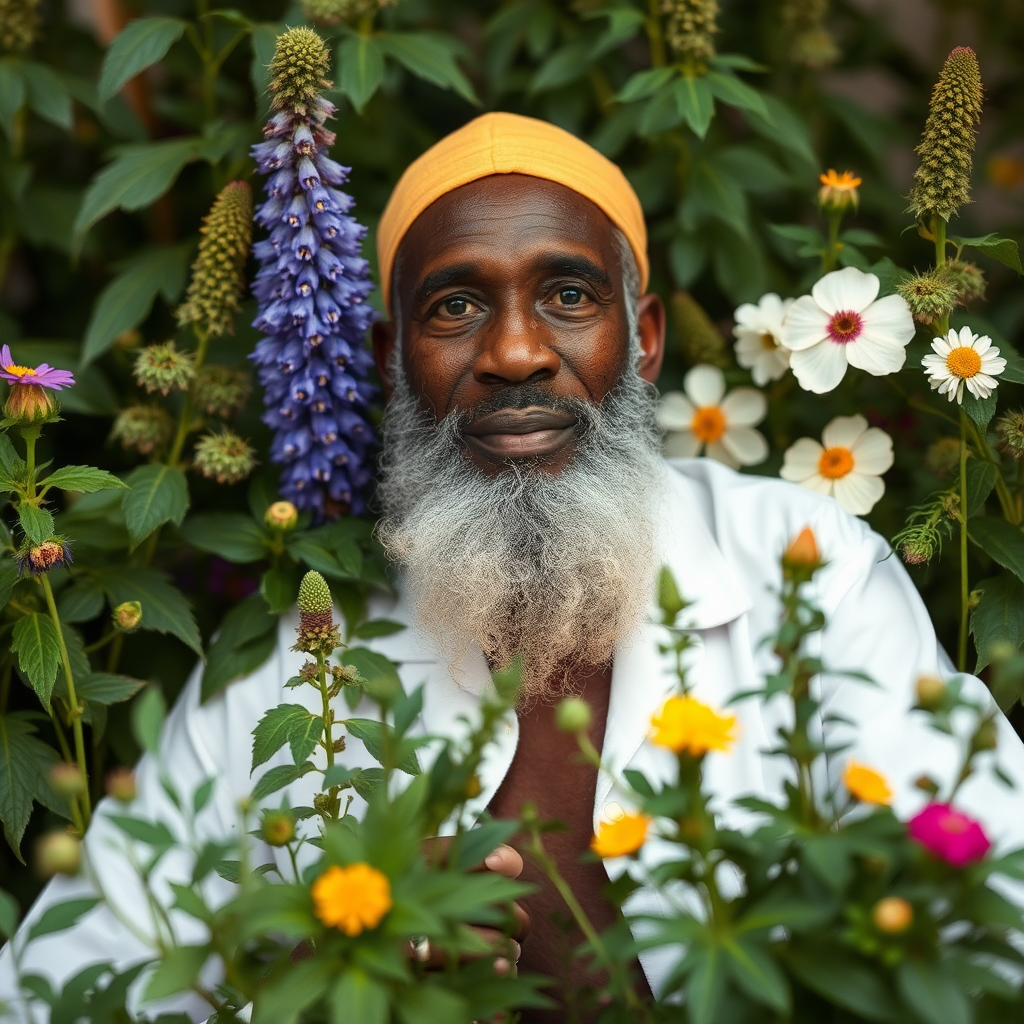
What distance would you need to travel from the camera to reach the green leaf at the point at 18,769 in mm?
1621

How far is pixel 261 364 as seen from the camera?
197 centimetres

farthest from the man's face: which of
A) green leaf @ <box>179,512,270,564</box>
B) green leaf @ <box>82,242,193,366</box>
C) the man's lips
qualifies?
green leaf @ <box>82,242,193,366</box>

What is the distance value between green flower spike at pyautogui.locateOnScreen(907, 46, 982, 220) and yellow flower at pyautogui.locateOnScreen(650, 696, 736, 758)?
3.47 feet

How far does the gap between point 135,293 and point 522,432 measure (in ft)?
2.70

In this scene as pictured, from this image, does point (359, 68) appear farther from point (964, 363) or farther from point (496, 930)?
point (496, 930)

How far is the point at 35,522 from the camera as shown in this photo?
150 centimetres

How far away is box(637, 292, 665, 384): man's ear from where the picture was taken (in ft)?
6.99

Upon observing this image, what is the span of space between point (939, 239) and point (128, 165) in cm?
138

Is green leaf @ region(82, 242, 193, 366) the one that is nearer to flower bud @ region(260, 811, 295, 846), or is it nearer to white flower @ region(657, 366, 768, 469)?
white flower @ region(657, 366, 768, 469)

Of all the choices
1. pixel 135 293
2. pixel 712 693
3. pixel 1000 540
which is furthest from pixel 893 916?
pixel 135 293

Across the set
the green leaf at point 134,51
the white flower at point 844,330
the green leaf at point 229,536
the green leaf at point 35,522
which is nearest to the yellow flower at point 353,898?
the green leaf at point 35,522

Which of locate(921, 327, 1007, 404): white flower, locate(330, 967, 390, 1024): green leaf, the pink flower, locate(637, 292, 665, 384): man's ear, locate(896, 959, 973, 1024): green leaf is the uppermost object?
locate(637, 292, 665, 384): man's ear

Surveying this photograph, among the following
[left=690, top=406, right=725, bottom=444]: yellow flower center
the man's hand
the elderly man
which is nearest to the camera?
the man's hand

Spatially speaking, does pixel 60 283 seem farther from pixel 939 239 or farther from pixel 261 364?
pixel 939 239
